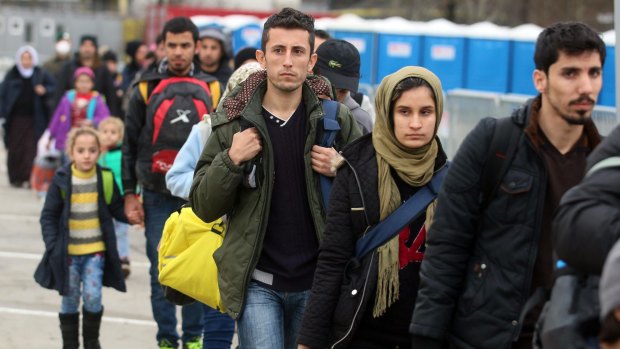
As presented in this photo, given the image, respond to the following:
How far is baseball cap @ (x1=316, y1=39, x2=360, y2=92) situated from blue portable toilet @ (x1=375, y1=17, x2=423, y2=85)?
10972 mm

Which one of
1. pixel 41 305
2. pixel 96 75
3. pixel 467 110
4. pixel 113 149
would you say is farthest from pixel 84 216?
pixel 96 75

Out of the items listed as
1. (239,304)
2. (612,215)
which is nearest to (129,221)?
(239,304)

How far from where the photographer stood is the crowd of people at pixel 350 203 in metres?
3.94

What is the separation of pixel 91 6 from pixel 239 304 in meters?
68.7

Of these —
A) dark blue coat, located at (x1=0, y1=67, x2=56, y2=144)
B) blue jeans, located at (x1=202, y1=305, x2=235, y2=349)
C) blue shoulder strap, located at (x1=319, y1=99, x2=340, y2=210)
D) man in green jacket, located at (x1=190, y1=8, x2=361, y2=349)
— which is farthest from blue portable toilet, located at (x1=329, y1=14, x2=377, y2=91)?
man in green jacket, located at (x1=190, y1=8, x2=361, y2=349)

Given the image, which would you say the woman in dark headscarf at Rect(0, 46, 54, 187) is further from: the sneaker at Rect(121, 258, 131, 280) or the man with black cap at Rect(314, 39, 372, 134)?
the man with black cap at Rect(314, 39, 372, 134)

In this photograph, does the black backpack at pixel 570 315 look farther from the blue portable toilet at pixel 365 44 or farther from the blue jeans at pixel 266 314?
the blue portable toilet at pixel 365 44

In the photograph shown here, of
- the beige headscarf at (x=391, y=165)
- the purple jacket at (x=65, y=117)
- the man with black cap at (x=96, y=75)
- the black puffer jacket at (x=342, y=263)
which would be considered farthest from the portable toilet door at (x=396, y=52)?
the black puffer jacket at (x=342, y=263)

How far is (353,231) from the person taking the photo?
16.0ft

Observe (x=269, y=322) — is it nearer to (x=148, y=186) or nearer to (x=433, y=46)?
(x=148, y=186)

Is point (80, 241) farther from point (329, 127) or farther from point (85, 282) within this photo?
point (329, 127)

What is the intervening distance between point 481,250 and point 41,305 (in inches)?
260

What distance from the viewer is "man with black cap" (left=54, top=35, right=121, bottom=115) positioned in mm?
16438

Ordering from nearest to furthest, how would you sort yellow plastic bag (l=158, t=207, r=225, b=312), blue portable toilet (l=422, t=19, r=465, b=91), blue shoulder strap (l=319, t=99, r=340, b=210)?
blue shoulder strap (l=319, t=99, r=340, b=210)
yellow plastic bag (l=158, t=207, r=225, b=312)
blue portable toilet (l=422, t=19, r=465, b=91)
